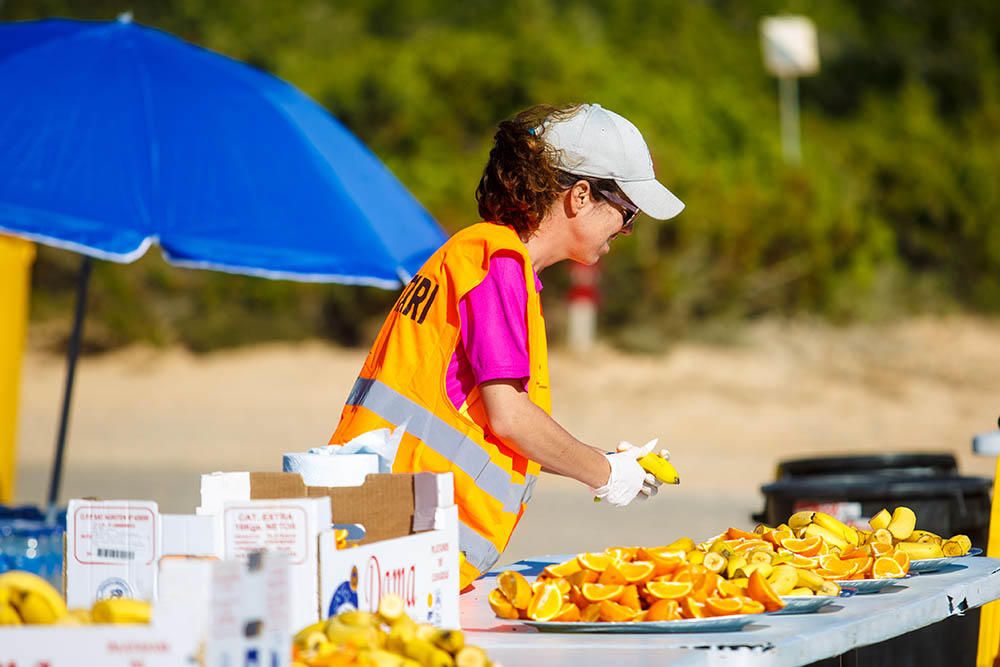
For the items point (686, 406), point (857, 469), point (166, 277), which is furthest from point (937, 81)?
point (857, 469)

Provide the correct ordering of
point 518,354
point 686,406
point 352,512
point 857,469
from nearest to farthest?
1. point 352,512
2. point 518,354
3. point 857,469
4. point 686,406

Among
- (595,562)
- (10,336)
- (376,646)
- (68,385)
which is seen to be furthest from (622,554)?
(10,336)

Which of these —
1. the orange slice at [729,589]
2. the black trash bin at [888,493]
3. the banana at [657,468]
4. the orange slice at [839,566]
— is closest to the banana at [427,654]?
the orange slice at [729,589]

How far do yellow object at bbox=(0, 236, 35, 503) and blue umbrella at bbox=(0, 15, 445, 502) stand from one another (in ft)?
4.50

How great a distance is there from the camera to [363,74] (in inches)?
758

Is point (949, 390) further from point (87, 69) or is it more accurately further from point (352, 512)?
point (352, 512)

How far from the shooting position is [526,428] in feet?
9.42

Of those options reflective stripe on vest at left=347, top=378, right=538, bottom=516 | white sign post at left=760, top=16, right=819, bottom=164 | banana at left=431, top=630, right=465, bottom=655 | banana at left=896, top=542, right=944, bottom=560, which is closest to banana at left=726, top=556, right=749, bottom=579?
reflective stripe on vest at left=347, top=378, right=538, bottom=516

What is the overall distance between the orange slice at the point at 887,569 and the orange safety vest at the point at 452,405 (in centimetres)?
73

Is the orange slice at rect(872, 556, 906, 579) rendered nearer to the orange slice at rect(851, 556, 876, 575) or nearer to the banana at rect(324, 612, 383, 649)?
the orange slice at rect(851, 556, 876, 575)

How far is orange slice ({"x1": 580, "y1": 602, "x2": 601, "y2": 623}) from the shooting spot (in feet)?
8.69

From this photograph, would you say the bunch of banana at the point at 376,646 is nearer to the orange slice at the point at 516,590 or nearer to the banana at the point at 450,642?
the banana at the point at 450,642

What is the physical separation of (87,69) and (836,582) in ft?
10.5

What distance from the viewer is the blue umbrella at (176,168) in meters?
4.70
